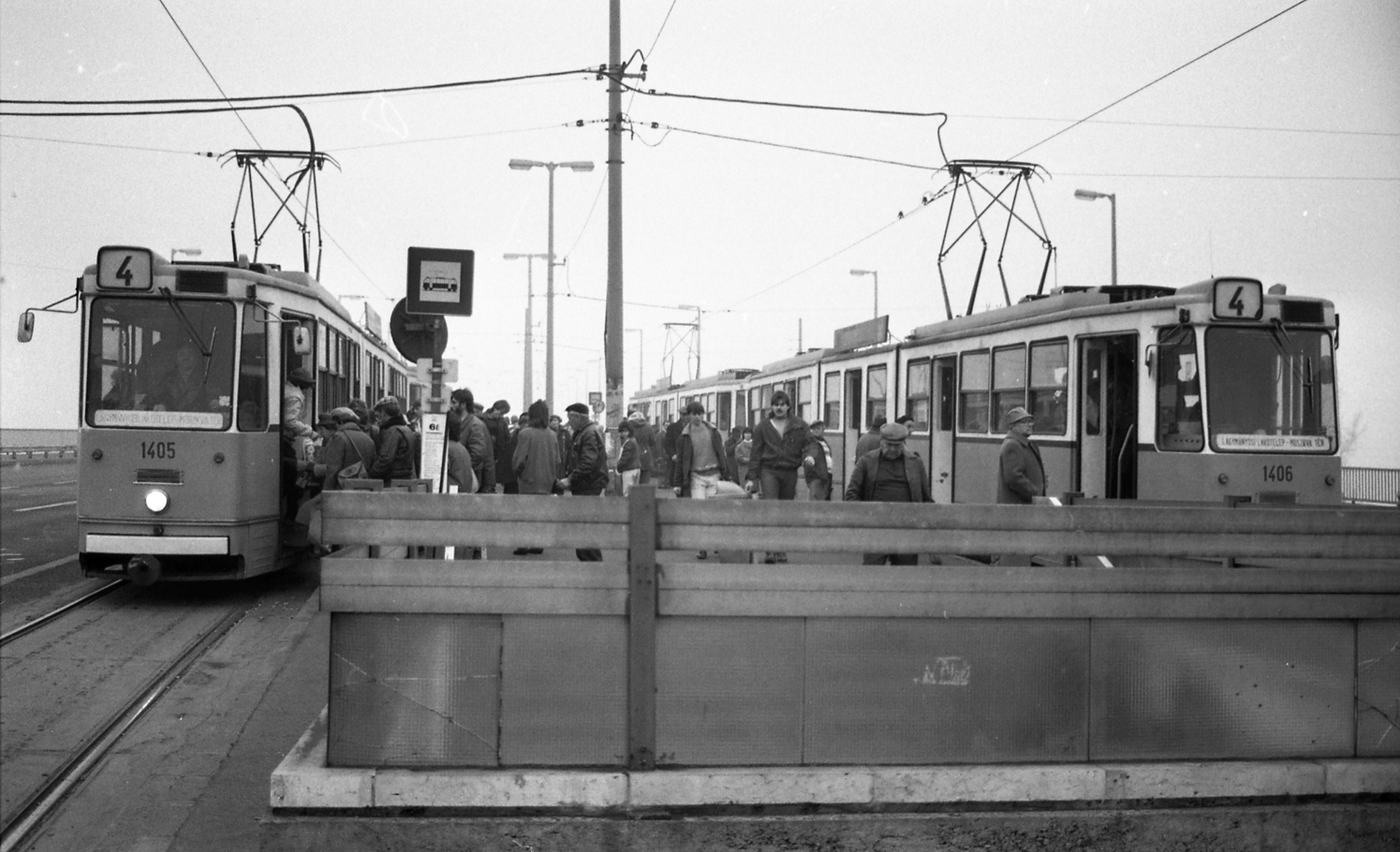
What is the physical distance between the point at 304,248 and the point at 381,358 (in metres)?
4.57

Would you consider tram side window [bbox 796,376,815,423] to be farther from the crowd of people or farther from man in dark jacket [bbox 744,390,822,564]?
man in dark jacket [bbox 744,390,822,564]

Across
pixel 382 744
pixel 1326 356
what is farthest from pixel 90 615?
pixel 1326 356

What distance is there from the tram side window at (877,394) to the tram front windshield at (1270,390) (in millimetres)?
8374

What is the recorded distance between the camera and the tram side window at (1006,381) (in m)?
14.5

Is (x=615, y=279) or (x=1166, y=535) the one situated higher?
(x=615, y=279)

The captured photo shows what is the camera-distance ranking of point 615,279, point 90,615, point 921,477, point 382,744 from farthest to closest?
point 615,279 → point 90,615 → point 921,477 → point 382,744

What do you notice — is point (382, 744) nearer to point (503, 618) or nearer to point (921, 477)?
point (503, 618)

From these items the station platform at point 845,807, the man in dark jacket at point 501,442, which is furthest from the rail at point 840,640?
the man in dark jacket at point 501,442

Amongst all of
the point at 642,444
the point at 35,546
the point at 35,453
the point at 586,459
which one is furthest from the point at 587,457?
the point at 35,453

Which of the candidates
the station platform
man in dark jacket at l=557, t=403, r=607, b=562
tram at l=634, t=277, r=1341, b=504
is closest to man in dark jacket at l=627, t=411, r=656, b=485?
man in dark jacket at l=557, t=403, r=607, b=562

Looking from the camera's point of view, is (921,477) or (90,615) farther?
(90,615)

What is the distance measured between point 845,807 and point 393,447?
715 centimetres

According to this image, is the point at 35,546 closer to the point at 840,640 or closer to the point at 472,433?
the point at 472,433

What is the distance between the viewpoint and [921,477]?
31.2 ft
